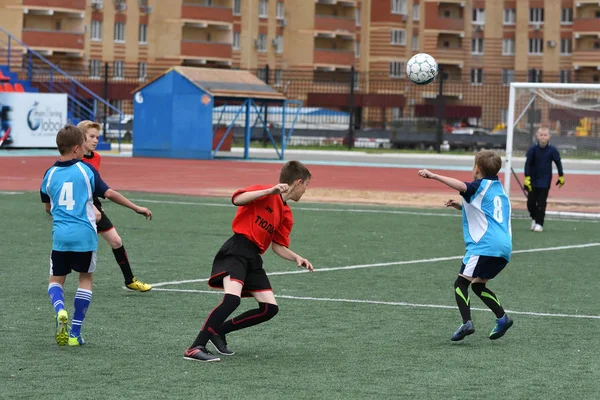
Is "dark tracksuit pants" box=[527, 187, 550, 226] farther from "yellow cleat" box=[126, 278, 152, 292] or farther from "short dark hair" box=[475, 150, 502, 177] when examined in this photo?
"short dark hair" box=[475, 150, 502, 177]

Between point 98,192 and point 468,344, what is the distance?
2.93 meters

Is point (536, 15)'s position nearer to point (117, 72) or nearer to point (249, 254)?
point (117, 72)

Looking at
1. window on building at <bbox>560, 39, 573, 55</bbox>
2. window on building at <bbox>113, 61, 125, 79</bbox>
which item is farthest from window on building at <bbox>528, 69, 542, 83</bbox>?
window on building at <bbox>560, 39, 573, 55</bbox>

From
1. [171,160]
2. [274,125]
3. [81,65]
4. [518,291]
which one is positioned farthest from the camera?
[81,65]

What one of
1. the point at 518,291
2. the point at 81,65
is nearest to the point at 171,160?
the point at 518,291

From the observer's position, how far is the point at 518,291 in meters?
11.2

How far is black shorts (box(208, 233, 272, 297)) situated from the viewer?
24.8 feet

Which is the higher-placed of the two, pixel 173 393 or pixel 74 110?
pixel 74 110

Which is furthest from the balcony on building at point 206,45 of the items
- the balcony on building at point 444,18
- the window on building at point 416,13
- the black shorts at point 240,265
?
the black shorts at point 240,265

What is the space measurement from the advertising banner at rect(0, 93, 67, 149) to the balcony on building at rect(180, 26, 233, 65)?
44.2m

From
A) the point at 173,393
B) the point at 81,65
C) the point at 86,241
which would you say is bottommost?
the point at 173,393

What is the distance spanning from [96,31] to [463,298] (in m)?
74.7

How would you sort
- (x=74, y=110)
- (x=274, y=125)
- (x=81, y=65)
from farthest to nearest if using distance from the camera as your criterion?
(x=81, y=65) → (x=274, y=125) → (x=74, y=110)

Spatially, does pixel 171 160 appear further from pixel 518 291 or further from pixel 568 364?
pixel 568 364
